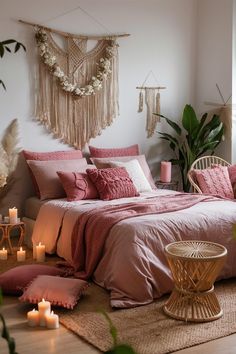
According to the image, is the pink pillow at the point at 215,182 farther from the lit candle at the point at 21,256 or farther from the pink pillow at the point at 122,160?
the lit candle at the point at 21,256

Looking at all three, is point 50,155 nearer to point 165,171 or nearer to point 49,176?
point 49,176

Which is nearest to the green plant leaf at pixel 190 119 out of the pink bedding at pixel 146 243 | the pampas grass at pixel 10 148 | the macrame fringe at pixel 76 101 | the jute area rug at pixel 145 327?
the macrame fringe at pixel 76 101

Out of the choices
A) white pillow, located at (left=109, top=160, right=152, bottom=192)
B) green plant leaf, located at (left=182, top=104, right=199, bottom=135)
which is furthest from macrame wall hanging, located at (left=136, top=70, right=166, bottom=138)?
white pillow, located at (left=109, top=160, right=152, bottom=192)

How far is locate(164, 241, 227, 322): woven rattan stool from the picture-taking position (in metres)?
2.88

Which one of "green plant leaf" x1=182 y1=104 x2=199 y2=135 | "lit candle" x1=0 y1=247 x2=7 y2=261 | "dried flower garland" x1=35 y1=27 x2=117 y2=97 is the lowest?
"lit candle" x1=0 y1=247 x2=7 y2=261

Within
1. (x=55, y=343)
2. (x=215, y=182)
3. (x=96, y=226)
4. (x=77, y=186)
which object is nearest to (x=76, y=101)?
(x=77, y=186)

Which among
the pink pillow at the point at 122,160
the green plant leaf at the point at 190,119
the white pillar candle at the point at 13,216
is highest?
the green plant leaf at the point at 190,119

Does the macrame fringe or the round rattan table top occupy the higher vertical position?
the macrame fringe

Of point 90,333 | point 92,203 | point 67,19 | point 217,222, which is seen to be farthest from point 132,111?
point 90,333

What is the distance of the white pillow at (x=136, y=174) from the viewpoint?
15.3 feet

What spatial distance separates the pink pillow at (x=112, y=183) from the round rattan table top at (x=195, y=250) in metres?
1.19

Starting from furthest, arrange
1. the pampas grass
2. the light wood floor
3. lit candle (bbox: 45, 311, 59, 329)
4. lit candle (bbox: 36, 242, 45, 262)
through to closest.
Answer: the pampas grass
lit candle (bbox: 36, 242, 45, 262)
lit candle (bbox: 45, 311, 59, 329)
the light wood floor

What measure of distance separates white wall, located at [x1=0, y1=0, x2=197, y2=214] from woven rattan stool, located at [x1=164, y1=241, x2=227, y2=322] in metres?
2.33

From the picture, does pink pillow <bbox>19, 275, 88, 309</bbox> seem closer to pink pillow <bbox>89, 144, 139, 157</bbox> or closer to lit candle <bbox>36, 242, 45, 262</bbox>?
lit candle <bbox>36, 242, 45, 262</bbox>
